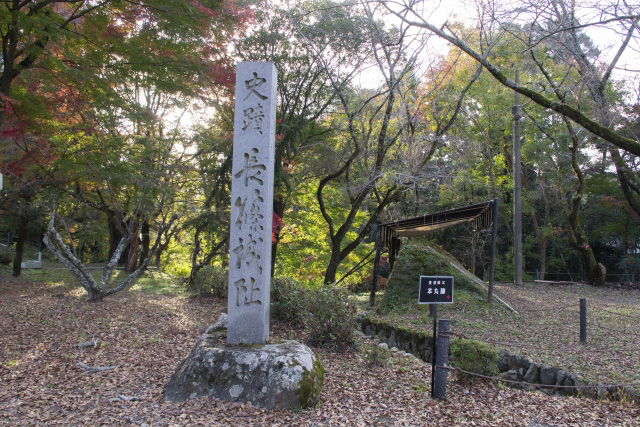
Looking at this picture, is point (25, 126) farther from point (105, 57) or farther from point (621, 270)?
point (621, 270)

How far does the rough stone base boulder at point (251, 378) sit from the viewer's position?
412 cm

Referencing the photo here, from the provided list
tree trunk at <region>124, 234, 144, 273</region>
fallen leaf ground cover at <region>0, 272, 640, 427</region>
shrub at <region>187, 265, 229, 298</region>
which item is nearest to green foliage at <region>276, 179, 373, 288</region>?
shrub at <region>187, 265, 229, 298</region>

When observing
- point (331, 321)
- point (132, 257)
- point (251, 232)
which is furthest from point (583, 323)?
point (132, 257)

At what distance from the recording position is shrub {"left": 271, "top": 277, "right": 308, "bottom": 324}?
7742mm

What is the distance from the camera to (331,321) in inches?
254

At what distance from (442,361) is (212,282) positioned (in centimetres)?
770

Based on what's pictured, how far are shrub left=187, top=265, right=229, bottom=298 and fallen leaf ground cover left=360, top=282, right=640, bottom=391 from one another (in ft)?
13.6

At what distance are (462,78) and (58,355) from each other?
44.4ft

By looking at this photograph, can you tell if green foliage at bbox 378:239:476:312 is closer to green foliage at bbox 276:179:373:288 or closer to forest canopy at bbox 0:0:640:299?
forest canopy at bbox 0:0:640:299

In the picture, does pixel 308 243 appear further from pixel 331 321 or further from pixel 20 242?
pixel 331 321

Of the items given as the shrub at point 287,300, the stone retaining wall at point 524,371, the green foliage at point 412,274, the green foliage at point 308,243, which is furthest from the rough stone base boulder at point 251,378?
the green foliage at point 308,243

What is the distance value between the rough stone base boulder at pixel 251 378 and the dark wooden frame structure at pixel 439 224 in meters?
5.93

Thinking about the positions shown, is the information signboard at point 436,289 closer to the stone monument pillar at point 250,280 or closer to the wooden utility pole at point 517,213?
the stone monument pillar at point 250,280

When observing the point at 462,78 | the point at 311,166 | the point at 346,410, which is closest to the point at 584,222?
the point at 462,78
